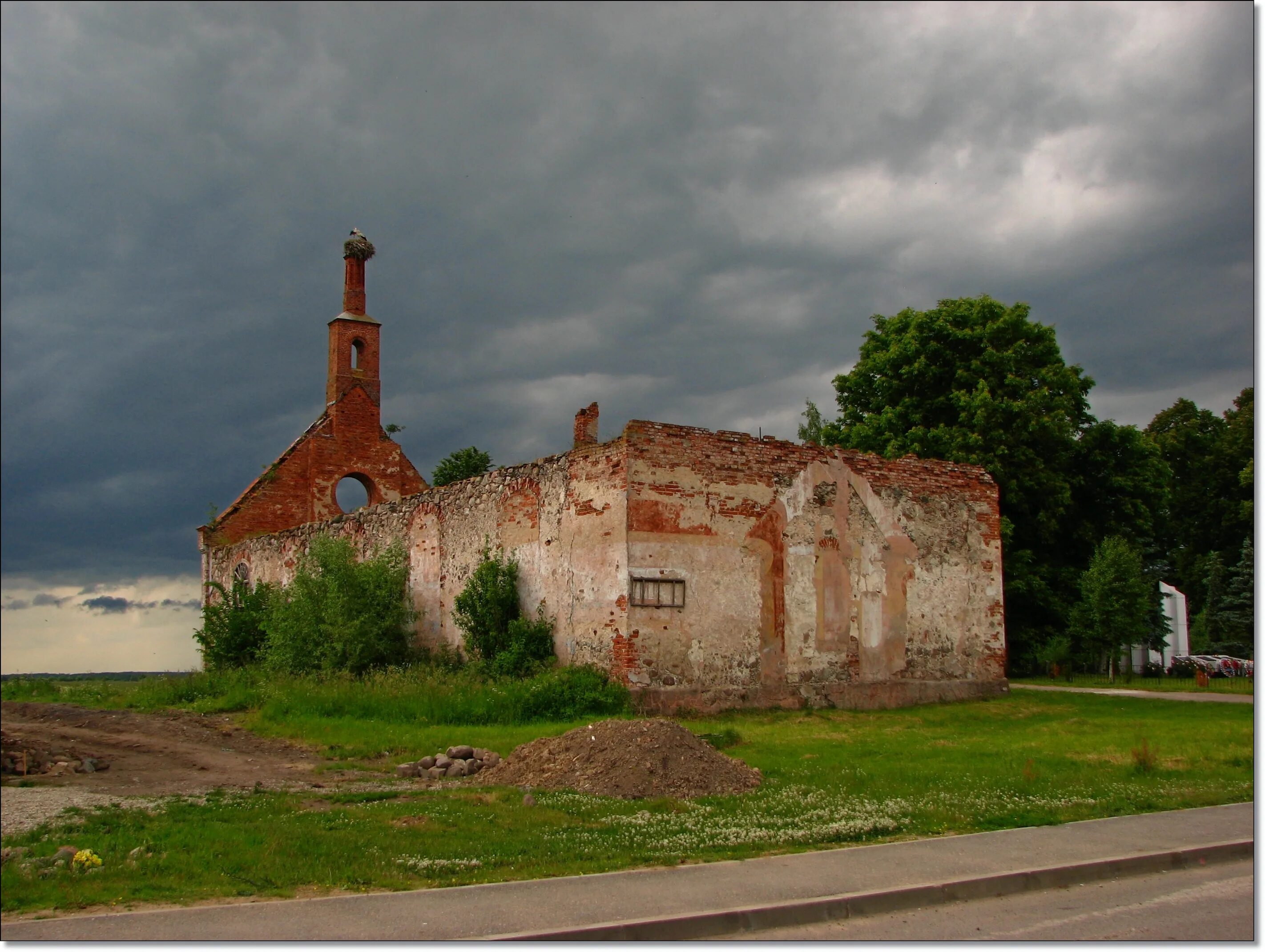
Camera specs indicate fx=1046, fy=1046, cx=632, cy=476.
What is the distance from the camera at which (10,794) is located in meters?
10.8

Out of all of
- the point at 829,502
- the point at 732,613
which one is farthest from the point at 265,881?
the point at 829,502

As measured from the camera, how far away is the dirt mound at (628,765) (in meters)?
10.9

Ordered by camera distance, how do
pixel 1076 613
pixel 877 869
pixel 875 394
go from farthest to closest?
pixel 875 394
pixel 1076 613
pixel 877 869

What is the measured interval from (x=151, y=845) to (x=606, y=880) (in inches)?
142

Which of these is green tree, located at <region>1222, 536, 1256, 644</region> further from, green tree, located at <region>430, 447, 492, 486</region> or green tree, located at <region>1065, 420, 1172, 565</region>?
green tree, located at <region>430, 447, 492, 486</region>

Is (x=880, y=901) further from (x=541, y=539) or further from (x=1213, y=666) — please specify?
(x=1213, y=666)

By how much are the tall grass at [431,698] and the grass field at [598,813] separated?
23.7 inches

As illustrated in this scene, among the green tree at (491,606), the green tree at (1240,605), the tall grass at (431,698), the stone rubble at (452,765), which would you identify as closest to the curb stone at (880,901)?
the stone rubble at (452,765)

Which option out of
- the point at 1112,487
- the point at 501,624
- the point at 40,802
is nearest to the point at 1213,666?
the point at 1112,487

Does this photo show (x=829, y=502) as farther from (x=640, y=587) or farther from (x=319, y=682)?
(x=319, y=682)

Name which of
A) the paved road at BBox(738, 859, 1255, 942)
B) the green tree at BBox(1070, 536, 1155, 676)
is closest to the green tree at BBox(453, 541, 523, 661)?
the paved road at BBox(738, 859, 1255, 942)

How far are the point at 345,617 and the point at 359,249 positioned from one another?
20525 mm

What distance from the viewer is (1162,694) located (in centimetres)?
2681

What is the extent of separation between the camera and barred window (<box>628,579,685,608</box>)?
18.3 metres
